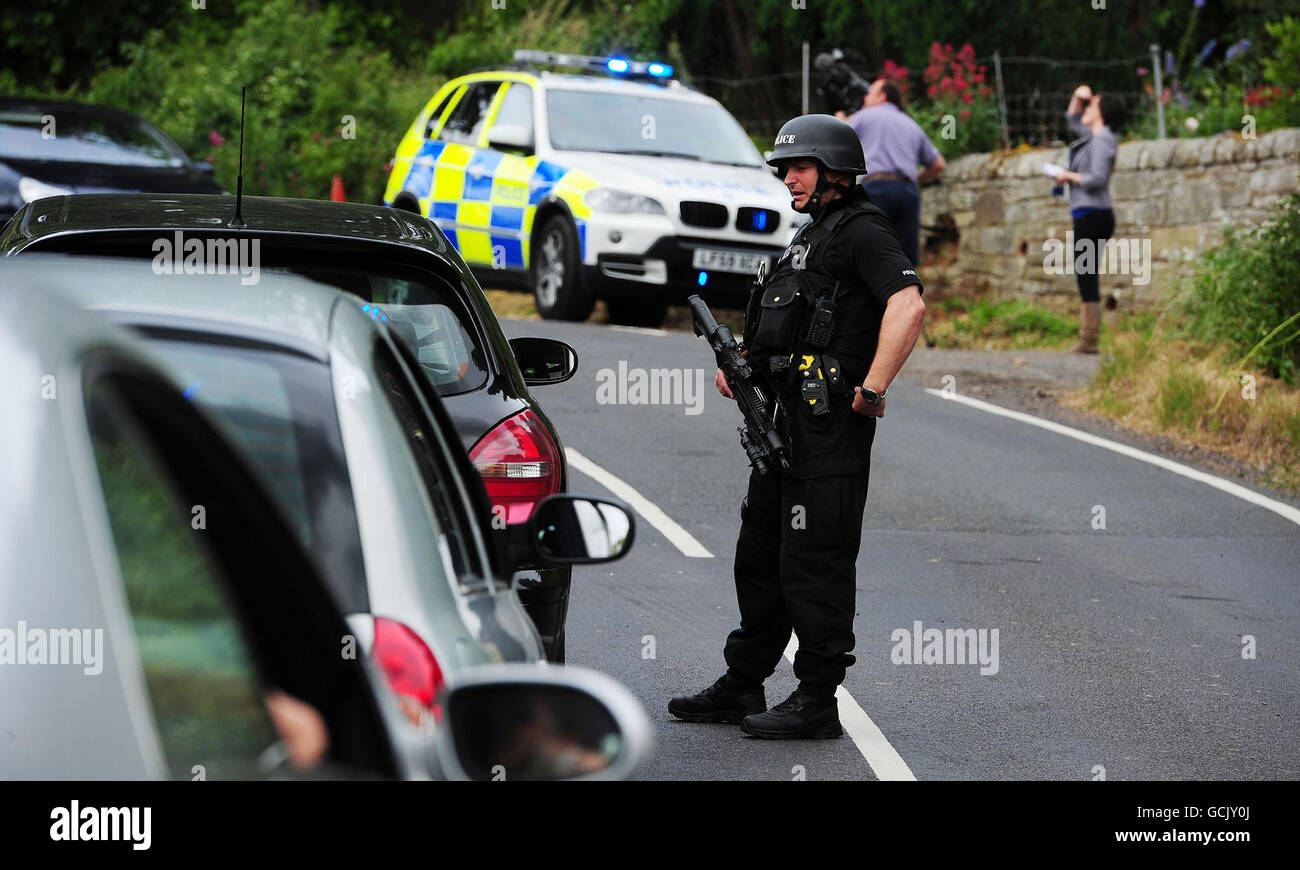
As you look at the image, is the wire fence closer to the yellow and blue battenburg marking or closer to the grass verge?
the grass verge

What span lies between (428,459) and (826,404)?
2.60 metres

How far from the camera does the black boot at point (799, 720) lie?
5641 millimetres

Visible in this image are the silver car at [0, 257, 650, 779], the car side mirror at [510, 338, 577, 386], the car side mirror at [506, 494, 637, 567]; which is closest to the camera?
the silver car at [0, 257, 650, 779]

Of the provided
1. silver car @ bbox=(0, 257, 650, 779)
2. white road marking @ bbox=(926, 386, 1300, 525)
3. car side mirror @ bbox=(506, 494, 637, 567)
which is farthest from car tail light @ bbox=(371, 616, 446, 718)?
white road marking @ bbox=(926, 386, 1300, 525)

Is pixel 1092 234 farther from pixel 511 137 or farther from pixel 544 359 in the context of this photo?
pixel 544 359

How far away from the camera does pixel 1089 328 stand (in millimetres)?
15352

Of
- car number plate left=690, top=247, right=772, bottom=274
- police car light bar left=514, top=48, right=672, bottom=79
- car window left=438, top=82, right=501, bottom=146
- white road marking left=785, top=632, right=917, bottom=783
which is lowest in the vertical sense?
white road marking left=785, top=632, right=917, bottom=783

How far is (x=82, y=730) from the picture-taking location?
6.38 ft

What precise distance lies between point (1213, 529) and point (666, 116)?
8216 millimetres

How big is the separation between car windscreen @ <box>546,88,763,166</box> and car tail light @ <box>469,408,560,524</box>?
1062 cm

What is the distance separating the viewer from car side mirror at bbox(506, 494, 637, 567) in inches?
141

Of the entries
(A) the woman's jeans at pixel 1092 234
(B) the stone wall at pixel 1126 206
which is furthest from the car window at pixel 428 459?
(A) the woman's jeans at pixel 1092 234

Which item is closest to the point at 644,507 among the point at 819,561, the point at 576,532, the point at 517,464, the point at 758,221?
the point at 819,561

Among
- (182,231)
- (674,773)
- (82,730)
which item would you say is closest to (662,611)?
(674,773)
